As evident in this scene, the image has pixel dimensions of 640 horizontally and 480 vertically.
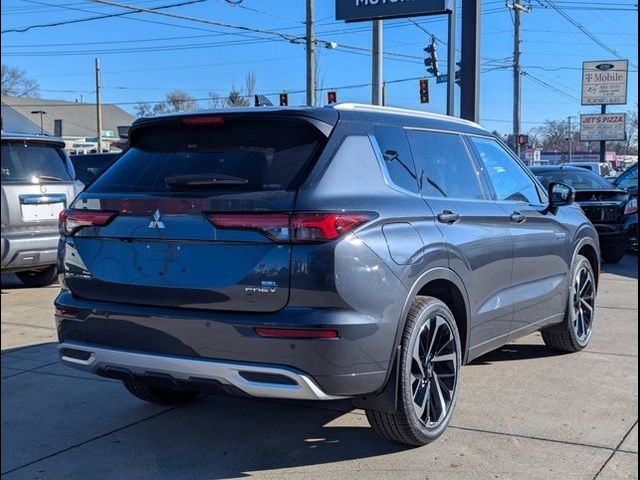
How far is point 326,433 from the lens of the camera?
4203mm

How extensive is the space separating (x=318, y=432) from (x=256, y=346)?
1242 millimetres

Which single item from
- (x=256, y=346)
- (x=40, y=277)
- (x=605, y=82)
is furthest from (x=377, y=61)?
(x=605, y=82)

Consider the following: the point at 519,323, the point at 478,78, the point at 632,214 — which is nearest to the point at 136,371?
the point at 519,323

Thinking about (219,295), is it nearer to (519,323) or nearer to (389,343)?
(389,343)

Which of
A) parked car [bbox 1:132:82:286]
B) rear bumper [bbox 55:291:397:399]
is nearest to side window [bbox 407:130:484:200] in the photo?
rear bumper [bbox 55:291:397:399]

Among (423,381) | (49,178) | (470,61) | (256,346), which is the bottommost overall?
(423,381)

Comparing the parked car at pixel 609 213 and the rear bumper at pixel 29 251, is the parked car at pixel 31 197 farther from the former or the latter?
the parked car at pixel 609 213

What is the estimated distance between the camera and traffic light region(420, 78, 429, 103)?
91.2 ft

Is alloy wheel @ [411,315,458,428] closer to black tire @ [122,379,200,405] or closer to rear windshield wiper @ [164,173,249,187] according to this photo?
rear windshield wiper @ [164,173,249,187]

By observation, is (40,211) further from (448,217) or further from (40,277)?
(448,217)

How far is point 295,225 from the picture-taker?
3223 mm

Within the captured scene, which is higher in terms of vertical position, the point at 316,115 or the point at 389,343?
the point at 316,115

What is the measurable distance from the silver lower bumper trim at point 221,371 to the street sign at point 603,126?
48733mm

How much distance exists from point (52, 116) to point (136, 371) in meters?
82.5
